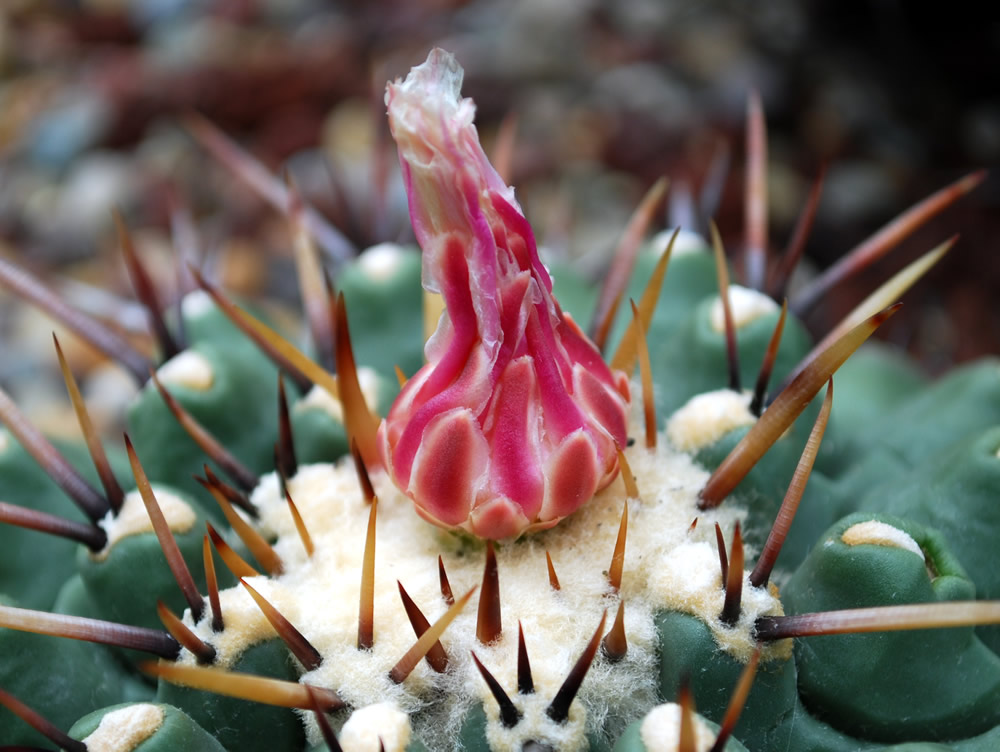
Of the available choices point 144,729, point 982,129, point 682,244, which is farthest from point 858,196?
point 144,729

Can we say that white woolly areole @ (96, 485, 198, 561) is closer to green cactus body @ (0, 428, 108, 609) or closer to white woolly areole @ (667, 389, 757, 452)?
green cactus body @ (0, 428, 108, 609)

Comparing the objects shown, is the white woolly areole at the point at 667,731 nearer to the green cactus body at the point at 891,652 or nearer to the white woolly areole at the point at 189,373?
the green cactus body at the point at 891,652

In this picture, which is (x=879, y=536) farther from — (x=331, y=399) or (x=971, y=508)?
(x=331, y=399)

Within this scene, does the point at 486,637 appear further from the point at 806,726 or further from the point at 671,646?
the point at 806,726

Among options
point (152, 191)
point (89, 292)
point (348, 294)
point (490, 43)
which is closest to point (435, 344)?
point (348, 294)

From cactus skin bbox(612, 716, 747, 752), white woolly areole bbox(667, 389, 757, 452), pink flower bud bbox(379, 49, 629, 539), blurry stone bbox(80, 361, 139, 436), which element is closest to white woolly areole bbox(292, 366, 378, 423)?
pink flower bud bbox(379, 49, 629, 539)
